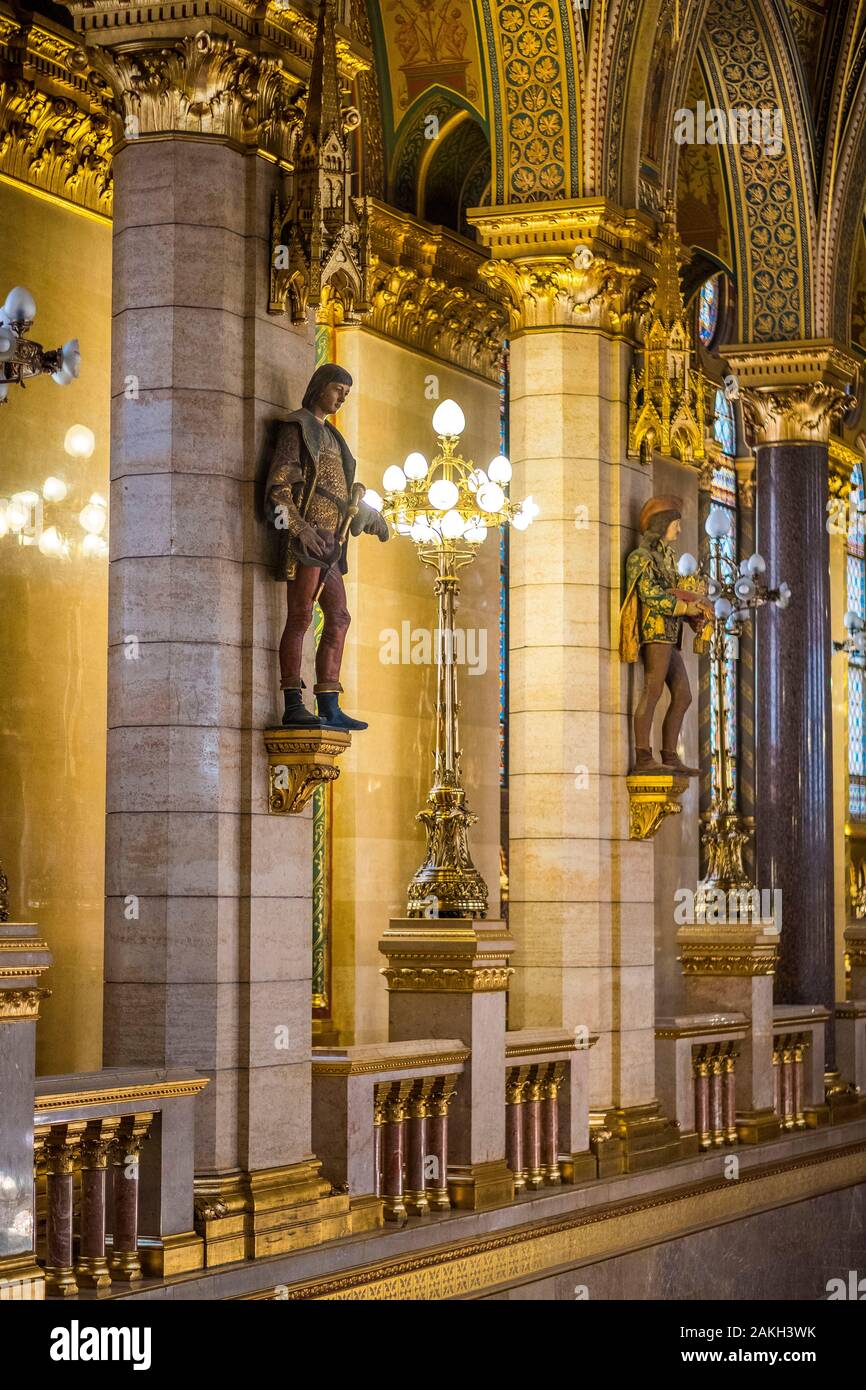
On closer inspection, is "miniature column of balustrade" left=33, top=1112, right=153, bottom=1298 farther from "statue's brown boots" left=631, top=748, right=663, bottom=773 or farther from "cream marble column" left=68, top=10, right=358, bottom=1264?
"statue's brown boots" left=631, top=748, right=663, bottom=773

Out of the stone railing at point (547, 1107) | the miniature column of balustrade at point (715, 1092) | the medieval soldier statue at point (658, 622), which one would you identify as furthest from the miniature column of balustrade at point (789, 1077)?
the stone railing at point (547, 1107)

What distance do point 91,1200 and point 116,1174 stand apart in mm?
281

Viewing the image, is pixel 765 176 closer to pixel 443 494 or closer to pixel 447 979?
pixel 443 494

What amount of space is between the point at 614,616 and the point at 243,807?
4261 mm

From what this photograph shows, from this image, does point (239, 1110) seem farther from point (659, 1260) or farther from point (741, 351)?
point (741, 351)

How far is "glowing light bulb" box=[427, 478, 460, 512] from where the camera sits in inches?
468

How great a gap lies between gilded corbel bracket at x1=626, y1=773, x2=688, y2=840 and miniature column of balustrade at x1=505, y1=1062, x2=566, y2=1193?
1682 mm

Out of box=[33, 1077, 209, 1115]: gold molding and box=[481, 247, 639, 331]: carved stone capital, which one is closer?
box=[33, 1077, 209, 1115]: gold molding

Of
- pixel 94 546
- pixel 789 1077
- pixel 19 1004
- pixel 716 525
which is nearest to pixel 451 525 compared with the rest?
pixel 94 546

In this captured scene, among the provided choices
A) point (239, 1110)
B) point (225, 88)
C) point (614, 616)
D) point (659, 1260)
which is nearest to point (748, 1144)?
point (659, 1260)

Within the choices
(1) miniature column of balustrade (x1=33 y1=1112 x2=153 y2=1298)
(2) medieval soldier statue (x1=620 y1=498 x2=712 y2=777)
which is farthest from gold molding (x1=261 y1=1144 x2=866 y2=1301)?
(2) medieval soldier statue (x1=620 y1=498 x2=712 y2=777)

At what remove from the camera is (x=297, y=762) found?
9.54 metres

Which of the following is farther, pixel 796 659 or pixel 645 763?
pixel 796 659

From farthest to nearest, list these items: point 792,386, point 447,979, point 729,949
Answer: point 792,386, point 729,949, point 447,979
